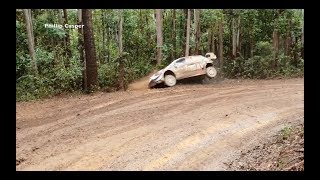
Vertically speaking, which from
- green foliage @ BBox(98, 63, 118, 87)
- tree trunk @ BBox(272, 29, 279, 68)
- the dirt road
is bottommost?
the dirt road

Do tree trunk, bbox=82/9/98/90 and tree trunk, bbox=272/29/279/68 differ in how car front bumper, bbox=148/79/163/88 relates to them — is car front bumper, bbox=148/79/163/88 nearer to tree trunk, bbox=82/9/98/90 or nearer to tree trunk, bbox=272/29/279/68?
tree trunk, bbox=82/9/98/90

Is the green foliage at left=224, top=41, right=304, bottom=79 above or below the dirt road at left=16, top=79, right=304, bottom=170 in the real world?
above

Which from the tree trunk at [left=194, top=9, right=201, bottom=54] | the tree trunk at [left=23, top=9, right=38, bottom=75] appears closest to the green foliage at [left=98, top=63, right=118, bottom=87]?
the tree trunk at [left=23, top=9, right=38, bottom=75]

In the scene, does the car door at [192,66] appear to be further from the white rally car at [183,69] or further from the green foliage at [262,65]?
the green foliage at [262,65]

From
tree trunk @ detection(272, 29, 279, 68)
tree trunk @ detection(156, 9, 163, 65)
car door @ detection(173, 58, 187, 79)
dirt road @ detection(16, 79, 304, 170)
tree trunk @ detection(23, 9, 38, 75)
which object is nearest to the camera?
dirt road @ detection(16, 79, 304, 170)

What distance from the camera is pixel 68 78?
843 centimetres

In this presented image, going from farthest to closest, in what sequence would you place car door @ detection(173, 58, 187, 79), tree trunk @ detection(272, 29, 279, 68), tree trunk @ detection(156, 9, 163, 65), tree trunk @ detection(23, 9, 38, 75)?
car door @ detection(173, 58, 187, 79) → tree trunk @ detection(272, 29, 279, 68) → tree trunk @ detection(156, 9, 163, 65) → tree trunk @ detection(23, 9, 38, 75)

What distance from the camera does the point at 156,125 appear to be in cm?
801

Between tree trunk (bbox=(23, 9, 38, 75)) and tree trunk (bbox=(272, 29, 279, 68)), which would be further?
tree trunk (bbox=(272, 29, 279, 68))

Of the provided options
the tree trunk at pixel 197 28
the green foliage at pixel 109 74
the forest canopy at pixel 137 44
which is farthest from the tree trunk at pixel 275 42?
the green foliage at pixel 109 74

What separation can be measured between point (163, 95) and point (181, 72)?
0.60m

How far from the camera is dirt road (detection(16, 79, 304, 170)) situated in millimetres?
6895

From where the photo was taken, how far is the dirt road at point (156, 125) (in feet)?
22.6
